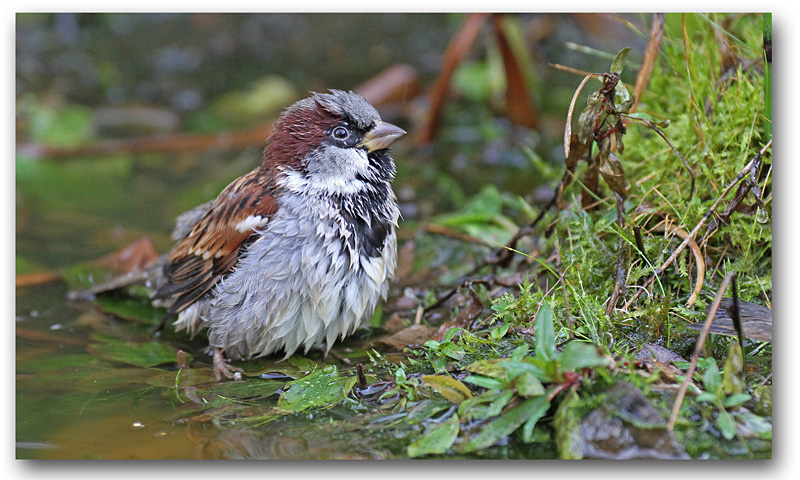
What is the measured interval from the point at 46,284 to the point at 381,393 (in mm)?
2711

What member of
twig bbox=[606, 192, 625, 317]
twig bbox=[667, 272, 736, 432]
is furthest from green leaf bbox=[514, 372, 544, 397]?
twig bbox=[606, 192, 625, 317]

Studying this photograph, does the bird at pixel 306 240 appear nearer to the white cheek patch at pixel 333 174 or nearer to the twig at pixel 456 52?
the white cheek patch at pixel 333 174

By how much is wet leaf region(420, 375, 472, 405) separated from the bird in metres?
0.71

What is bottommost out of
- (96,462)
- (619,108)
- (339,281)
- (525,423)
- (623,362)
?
(96,462)

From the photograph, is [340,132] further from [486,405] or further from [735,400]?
[735,400]

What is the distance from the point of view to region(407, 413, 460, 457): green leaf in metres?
2.77

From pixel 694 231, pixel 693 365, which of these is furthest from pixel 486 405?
pixel 694 231

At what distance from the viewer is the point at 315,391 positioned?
10.7 feet

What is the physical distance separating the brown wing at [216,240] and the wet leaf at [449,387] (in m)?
1.17

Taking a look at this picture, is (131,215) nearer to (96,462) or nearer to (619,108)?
(96,462)

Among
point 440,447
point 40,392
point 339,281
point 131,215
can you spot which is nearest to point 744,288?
point 440,447

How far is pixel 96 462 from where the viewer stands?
2.91 meters

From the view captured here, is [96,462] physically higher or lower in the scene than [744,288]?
lower

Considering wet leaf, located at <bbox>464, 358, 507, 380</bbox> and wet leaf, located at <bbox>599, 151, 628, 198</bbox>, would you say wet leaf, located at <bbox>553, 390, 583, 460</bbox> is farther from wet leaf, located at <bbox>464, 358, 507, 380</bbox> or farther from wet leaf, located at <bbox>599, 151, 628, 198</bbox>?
wet leaf, located at <bbox>599, 151, 628, 198</bbox>
